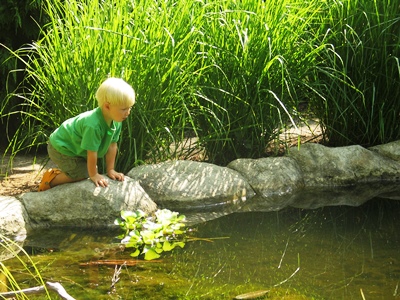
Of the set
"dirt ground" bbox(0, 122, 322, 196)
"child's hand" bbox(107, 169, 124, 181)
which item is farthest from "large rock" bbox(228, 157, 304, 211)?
"child's hand" bbox(107, 169, 124, 181)

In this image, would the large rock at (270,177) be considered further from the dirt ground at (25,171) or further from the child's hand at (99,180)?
the child's hand at (99,180)

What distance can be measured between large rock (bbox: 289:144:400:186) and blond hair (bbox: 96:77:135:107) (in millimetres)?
1725

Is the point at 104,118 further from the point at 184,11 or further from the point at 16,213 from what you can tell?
the point at 184,11

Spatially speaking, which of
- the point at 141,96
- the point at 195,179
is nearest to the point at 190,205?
the point at 195,179

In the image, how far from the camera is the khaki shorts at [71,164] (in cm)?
464

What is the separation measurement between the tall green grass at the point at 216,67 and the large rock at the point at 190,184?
0.22 meters

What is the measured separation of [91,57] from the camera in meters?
4.88

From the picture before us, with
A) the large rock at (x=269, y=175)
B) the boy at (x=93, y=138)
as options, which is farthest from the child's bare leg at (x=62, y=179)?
the large rock at (x=269, y=175)

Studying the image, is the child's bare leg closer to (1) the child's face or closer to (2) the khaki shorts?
(2) the khaki shorts

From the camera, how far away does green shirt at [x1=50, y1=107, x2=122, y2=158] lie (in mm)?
4414

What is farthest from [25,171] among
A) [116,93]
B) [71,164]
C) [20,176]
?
[116,93]

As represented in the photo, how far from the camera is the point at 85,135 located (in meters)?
4.42

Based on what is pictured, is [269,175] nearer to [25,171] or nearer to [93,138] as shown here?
[93,138]

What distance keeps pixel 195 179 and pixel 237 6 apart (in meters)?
1.32
